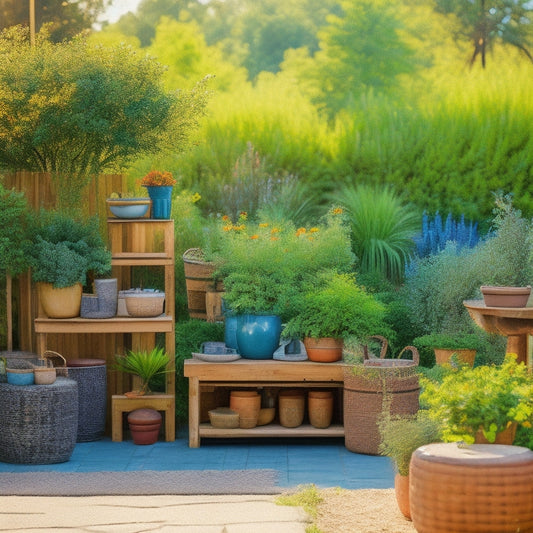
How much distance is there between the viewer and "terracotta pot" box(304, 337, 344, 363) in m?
7.41

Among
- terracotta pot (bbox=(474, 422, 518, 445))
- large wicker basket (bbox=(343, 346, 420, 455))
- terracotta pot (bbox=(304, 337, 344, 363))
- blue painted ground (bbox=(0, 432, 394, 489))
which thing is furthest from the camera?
terracotta pot (bbox=(304, 337, 344, 363))

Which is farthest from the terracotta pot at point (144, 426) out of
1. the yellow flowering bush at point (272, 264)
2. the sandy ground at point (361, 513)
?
the sandy ground at point (361, 513)

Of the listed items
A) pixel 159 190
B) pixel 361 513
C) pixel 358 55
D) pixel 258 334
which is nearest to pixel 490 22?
pixel 358 55

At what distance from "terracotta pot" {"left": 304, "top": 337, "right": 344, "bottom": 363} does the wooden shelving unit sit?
1008 mm

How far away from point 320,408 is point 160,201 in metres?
1.93

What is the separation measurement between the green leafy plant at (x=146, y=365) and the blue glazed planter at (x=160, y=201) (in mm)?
995

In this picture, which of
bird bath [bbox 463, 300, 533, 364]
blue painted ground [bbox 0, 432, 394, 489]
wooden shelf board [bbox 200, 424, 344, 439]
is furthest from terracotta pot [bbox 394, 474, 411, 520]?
wooden shelf board [bbox 200, 424, 344, 439]

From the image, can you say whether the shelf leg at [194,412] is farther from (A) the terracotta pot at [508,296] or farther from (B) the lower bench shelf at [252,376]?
(A) the terracotta pot at [508,296]

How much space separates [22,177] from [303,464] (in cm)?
295

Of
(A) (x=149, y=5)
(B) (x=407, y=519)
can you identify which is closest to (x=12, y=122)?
(B) (x=407, y=519)

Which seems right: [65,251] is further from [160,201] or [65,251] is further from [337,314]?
[337,314]

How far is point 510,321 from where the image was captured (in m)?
5.99

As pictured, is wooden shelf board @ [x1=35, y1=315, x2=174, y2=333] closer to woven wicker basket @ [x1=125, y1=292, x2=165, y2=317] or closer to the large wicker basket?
woven wicker basket @ [x1=125, y1=292, x2=165, y2=317]

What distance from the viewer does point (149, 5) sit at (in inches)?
1491
